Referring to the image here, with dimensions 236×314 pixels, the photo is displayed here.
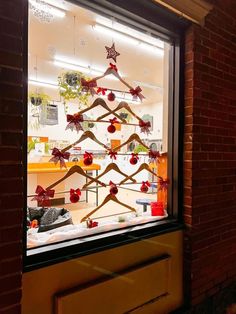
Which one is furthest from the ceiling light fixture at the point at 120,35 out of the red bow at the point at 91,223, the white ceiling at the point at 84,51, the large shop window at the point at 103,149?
the red bow at the point at 91,223

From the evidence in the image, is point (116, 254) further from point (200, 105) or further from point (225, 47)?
point (225, 47)

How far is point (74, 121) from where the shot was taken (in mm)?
1794

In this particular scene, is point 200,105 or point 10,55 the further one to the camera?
point 200,105

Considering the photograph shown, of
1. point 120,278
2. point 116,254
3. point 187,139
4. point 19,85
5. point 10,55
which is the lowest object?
point 120,278

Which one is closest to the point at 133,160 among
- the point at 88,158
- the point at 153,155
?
the point at 153,155

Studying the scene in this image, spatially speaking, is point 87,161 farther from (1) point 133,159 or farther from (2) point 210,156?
(2) point 210,156

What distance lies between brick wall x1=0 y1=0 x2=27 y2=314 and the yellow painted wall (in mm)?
181

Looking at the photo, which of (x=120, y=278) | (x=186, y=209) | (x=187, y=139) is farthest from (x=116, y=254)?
(x=187, y=139)

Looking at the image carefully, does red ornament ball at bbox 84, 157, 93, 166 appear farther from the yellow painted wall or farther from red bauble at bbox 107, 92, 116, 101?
the yellow painted wall

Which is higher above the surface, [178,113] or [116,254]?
[178,113]

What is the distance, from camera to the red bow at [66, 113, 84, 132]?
178 centimetres

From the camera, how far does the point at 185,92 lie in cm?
226

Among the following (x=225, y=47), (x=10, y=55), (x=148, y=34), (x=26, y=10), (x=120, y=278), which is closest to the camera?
(x=10, y=55)

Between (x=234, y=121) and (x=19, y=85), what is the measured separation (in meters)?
2.10
